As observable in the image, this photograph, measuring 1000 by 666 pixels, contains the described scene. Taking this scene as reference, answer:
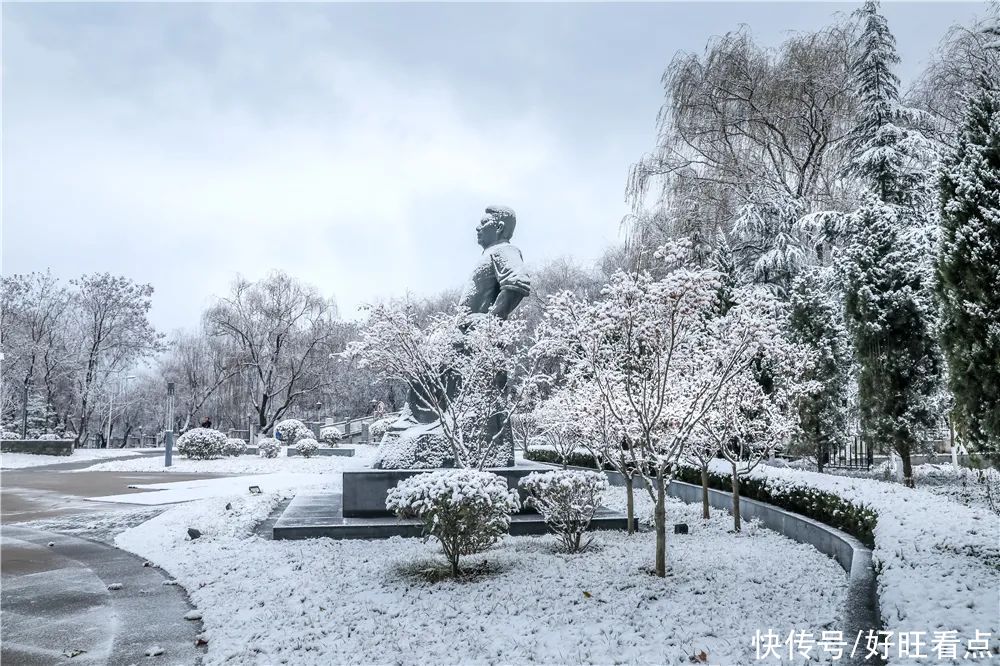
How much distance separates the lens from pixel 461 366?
9234 millimetres

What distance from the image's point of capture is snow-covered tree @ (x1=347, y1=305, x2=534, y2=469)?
8875mm

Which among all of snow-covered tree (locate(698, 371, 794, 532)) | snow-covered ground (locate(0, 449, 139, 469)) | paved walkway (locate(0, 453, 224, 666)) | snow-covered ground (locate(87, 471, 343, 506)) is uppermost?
snow-covered tree (locate(698, 371, 794, 532))

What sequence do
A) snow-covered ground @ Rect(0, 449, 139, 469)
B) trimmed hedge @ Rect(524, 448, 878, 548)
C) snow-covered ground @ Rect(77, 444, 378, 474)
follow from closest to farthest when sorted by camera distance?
1. trimmed hedge @ Rect(524, 448, 878, 548)
2. snow-covered ground @ Rect(77, 444, 378, 474)
3. snow-covered ground @ Rect(0, 449, 139, 469)

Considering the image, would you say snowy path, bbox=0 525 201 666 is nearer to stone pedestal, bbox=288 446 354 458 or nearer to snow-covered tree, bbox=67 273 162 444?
stone pedestal, bbox=288 446 354 458

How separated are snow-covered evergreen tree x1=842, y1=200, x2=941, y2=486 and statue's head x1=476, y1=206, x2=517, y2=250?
6613mm

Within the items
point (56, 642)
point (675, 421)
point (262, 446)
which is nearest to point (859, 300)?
point (675, 421)

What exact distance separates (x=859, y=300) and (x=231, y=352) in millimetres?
33599

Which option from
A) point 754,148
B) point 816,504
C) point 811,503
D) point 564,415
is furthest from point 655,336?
point 754,148

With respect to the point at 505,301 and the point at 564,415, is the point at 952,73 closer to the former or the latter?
the point at 505,301

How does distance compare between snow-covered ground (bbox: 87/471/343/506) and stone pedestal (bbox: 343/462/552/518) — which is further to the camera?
snow-covered ground (bbox: 87/471/343/506)

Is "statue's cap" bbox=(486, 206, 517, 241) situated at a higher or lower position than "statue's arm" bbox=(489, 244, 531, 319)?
higher

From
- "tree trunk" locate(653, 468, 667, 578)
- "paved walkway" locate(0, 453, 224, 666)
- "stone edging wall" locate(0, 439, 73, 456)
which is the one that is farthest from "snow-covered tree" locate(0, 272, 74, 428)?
"tree trunk" locate(653, 468, 667, 578)

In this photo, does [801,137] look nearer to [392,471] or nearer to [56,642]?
[392,471]

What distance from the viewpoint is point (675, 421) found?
23.6 feet
